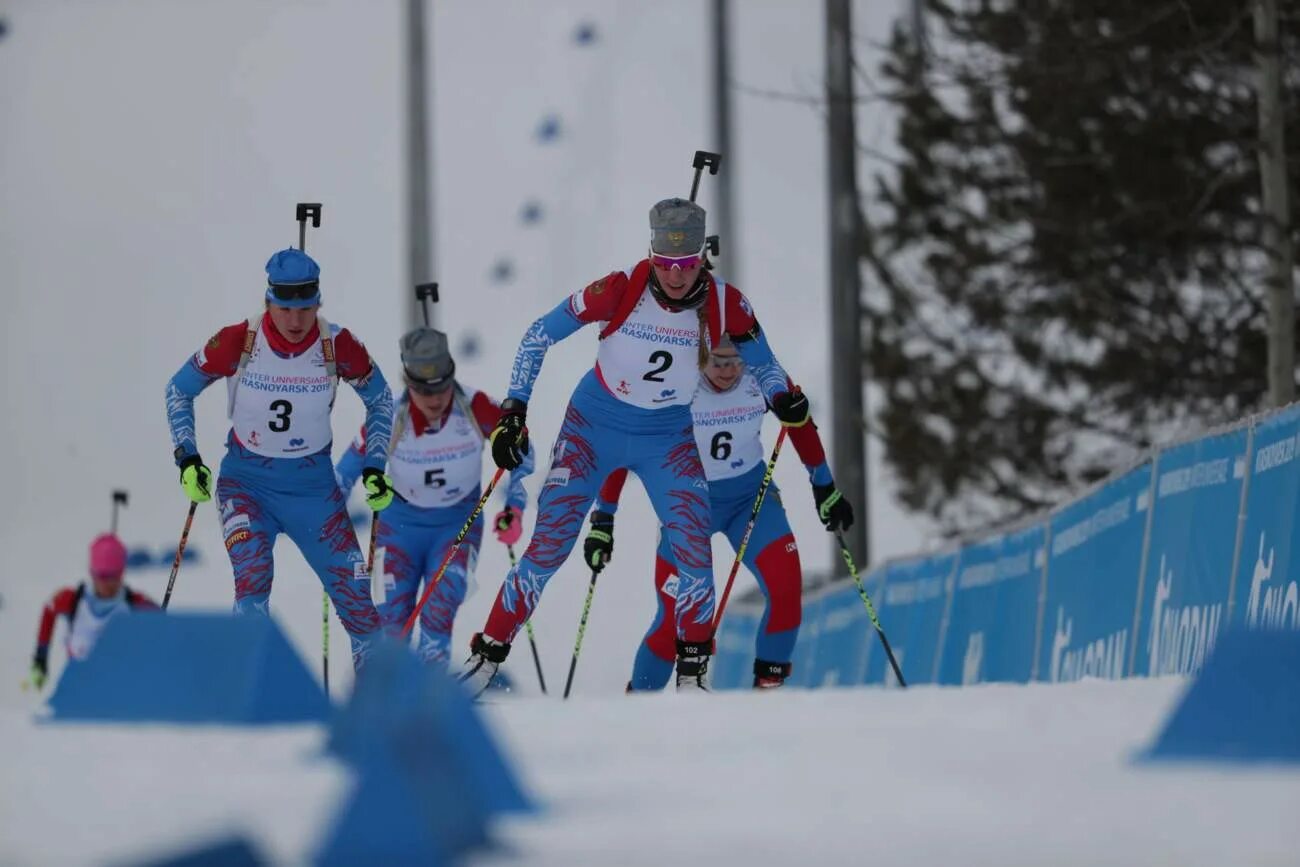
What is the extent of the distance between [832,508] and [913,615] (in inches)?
164

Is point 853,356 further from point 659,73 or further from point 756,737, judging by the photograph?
point 659,73

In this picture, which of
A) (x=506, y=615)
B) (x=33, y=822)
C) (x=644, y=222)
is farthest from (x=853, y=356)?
(x=644, y=222)

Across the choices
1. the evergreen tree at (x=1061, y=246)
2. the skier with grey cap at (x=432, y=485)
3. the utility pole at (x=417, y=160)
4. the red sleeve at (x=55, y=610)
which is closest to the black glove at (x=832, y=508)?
the skier with grey cap at (x=432, y=485)

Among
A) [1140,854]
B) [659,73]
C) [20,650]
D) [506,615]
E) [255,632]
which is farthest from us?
[659,73]

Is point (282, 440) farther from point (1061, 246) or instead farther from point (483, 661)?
point (1061, 246)

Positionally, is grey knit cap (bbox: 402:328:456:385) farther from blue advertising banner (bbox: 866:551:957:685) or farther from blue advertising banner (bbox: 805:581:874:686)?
blue advertising banner (bbox: 805:581:874:686)

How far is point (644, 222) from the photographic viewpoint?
120 feet

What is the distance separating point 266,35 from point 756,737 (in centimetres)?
3362

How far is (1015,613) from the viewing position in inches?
472

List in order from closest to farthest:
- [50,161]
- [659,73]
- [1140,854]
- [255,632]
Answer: [1140,854]
[255,632]
[50,161]
[659,73]

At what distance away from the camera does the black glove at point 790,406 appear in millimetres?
9688

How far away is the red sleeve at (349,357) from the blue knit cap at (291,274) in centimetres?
29

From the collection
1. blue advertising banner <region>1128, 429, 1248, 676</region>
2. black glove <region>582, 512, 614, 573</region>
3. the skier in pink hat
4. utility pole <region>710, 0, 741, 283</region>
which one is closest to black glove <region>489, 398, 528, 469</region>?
black glove <region>582, 512, 614, 573</region>

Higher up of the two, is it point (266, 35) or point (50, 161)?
point (266, 35)
